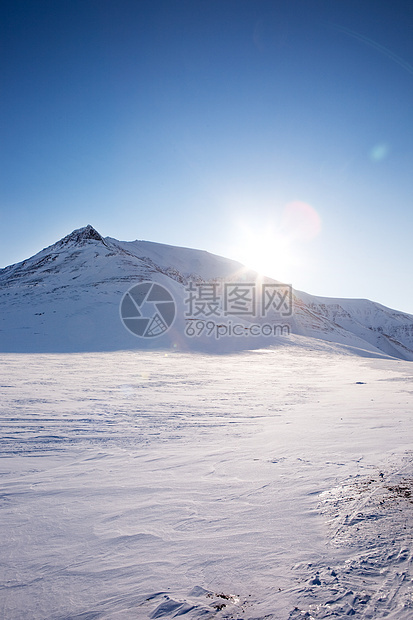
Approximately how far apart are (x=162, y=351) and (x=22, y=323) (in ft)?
50.7

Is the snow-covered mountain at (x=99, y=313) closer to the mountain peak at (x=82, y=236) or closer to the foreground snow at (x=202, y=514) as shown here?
the mountain peak at (x=82, y=236)

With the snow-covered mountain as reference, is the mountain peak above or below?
above

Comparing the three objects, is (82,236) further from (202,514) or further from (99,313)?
(202,514)

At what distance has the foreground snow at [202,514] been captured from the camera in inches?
91.0

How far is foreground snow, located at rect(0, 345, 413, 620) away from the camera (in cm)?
231

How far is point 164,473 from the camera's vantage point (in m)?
4.28

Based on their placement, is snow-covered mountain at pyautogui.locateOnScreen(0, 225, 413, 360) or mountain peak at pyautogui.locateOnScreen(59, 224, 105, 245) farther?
mountain peak at pyautogui.locateOnScreen(59, 224, 105, 245)

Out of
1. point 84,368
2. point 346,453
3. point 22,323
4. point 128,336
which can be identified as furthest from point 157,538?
point 22,323

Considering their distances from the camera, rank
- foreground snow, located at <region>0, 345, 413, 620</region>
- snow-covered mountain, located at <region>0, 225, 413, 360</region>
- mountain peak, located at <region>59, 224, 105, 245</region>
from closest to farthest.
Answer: foreground snow, located at <region>0, 345, 413, 620</region> → snow-covered mountain, located at <region>0, 225, 413, 360</region> → mountain peak, located at <region>59, 224, 105, 245</region>

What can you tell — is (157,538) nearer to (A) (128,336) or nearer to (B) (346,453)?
(B) (346,453)

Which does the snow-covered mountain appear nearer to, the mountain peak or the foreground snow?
the mountain peak

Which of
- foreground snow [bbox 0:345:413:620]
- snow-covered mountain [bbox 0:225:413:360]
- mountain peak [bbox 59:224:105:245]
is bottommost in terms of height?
foreground snow [bbox 0:345:413:620]

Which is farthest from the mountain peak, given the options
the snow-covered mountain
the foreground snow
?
the foreground snow

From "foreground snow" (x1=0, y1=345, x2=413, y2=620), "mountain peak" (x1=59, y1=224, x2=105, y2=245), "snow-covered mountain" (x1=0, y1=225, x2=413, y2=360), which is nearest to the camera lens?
"foreground snow" (x1=0, y1=345, x2=413, y2=620)
